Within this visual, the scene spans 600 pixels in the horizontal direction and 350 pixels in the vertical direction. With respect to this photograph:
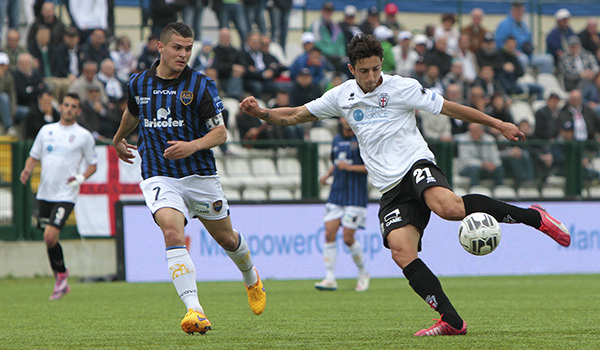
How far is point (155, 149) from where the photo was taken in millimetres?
7035

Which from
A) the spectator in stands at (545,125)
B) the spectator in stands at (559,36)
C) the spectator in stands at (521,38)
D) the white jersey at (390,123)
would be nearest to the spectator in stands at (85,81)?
the spectator in stands at (545,125)

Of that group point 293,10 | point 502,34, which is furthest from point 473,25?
point 293,10

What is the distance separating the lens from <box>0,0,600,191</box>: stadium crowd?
15.4 meters

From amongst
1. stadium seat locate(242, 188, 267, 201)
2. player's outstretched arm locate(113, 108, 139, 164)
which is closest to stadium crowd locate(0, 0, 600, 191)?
stadium seat locate(242, 188, 267, 201)

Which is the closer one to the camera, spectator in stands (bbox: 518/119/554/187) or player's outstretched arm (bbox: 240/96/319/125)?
player's outstretched arm (bbox: 240/96/319/125)

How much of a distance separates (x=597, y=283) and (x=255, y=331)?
726cm

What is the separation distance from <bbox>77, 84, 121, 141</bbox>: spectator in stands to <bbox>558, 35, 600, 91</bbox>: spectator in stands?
34.8 feet

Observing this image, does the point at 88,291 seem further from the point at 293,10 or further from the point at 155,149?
the point at 293,10

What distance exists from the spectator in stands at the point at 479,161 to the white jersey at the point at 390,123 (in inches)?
335

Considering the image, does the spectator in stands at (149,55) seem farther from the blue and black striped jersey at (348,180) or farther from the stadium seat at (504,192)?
the stadium seat at (504,192)

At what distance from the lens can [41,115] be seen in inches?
580

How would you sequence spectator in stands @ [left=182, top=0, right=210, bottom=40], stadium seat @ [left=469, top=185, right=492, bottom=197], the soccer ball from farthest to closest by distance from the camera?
spectator in stands @ [left=182, top=0, right=210, bottom=40] < stadium seat @ [left=469, top=185, right=492, bottom=197] < the soccer ball

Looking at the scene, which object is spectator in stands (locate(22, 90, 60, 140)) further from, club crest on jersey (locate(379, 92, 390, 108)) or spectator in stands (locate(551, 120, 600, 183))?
club crest on jersey (locate(379, 92, 390, 108))

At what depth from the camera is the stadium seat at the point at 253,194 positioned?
14672mm
